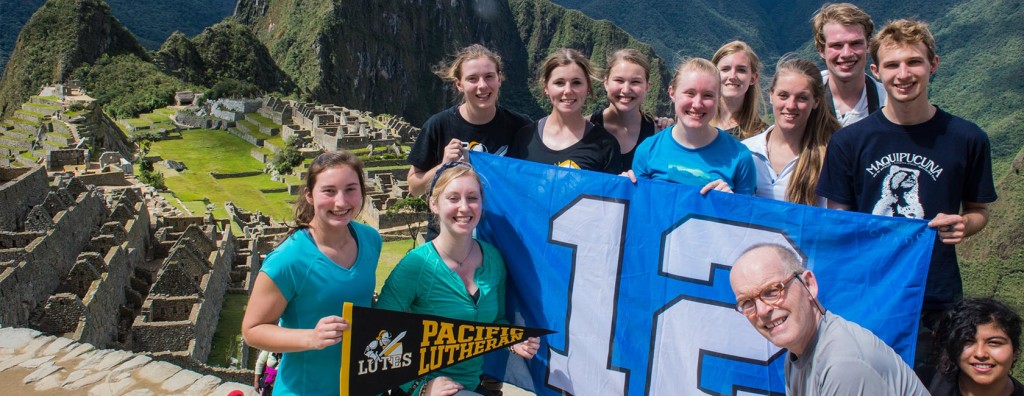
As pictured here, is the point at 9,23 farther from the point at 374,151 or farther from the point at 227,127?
the point at 374,151

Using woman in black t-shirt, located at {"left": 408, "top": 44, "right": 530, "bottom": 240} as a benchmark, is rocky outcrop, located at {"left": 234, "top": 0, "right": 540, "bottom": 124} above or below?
above

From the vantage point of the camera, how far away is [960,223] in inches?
211

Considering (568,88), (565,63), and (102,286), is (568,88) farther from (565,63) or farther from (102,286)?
(102,286)

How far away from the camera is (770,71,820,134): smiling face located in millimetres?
6215

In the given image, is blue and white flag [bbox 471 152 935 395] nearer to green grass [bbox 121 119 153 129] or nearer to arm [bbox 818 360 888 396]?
arm [bbox 818 360 888 396]

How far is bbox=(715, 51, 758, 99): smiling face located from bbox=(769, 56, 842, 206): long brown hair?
673mm

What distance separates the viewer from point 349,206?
213 inches

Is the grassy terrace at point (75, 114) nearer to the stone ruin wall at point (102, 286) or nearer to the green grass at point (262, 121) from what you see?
the green grass at point (262, 121)

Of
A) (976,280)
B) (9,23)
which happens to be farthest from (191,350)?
(9,23)

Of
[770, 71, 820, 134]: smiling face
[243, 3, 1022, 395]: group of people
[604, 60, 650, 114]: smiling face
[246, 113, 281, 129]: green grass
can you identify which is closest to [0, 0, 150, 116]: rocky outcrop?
[246, 113, 281, 129]: green grass

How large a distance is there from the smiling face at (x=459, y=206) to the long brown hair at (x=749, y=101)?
290 centimetres

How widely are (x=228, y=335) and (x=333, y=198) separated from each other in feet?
51.4

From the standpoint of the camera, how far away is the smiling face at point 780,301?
14.1 ft

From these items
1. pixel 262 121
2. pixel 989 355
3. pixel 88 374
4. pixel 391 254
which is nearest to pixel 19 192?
pixel 391 254
